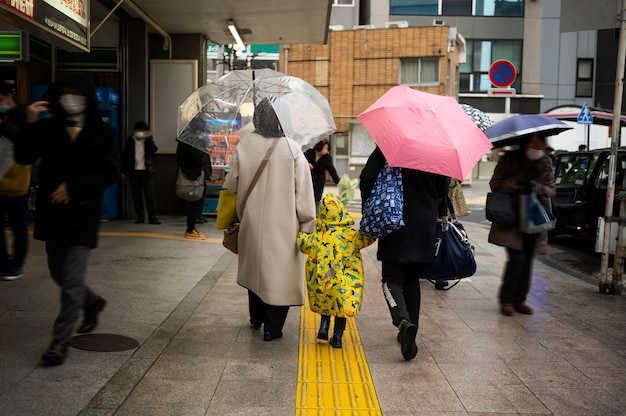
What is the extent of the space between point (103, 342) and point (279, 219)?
1576 millimetres

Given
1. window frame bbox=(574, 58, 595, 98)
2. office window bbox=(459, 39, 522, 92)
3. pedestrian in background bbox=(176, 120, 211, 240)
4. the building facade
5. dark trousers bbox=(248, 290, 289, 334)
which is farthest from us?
office window bbox=(459, 39, 522, 92)

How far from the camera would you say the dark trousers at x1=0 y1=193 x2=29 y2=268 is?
6.97 m

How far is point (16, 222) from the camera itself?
22.9 feet

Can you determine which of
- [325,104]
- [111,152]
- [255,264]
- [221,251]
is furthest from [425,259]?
[221,251]

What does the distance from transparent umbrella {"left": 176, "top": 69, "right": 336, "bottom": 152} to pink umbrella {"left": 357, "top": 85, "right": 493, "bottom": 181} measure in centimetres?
48

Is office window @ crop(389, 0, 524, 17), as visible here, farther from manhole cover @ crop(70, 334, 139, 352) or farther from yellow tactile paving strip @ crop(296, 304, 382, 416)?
manhole cover @ crop(70, 334, 139, 352)

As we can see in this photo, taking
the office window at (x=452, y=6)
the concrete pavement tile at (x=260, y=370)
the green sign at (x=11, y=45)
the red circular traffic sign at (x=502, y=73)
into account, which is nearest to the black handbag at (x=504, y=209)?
the concrete pavement tile at (x=260, y=370)

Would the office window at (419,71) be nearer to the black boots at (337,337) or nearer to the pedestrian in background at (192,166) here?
the pedestrian in background at (192,166)

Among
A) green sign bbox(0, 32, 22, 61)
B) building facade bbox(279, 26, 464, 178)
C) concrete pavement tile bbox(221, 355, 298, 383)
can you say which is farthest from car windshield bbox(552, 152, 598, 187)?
building facade bbox(279, 26, 464, 178)

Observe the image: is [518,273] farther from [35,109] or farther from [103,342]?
[35,109]

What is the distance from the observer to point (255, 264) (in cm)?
527

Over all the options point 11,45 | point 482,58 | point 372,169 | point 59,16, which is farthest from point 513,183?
point 482,58

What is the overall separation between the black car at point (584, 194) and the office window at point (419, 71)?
20.3 metres

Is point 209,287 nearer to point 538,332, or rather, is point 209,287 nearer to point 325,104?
point 325,104
